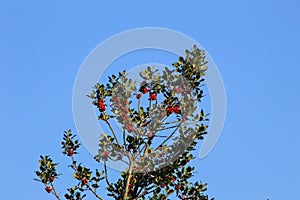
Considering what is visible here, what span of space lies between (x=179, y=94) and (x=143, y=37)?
155cm

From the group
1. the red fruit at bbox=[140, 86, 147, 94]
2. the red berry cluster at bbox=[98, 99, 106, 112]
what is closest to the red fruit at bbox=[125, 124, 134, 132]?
the red berry cluster at bbox=[98, 99, 106, 112]

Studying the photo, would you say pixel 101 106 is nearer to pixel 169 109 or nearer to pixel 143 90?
pixel 143 90

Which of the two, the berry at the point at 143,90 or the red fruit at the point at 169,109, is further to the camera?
the berry at the point at 143,90

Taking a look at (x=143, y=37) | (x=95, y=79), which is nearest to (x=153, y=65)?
(x=143, y=37)

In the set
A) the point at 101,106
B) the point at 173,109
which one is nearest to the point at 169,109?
the point at 173,109

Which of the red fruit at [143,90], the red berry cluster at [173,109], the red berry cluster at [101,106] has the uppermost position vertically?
the red fruit at [143,90]

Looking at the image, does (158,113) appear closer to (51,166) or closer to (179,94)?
(179,94)

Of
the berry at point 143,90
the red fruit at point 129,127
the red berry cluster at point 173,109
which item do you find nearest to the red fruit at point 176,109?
the red berry cluster at point 173,109

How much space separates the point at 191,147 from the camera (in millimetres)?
10039

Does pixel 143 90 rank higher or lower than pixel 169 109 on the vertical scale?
higher

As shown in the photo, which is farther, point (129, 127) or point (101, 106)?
point (101, 106)

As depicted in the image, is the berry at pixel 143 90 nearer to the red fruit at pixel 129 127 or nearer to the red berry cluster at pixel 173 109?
the red berry cluster at pixel 173 109

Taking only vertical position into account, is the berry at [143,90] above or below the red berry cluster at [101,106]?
above

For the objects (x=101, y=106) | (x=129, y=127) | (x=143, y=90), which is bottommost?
(x=129, y=127)
